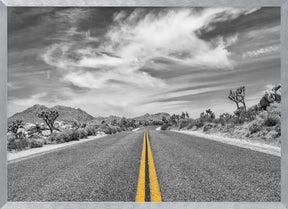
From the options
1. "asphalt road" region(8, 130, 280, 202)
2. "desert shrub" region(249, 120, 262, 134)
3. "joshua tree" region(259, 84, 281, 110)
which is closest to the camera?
"asphalt road" region(8, 130, 280, 202)

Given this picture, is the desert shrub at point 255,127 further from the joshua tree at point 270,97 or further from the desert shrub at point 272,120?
the joshua tree at point 270,97

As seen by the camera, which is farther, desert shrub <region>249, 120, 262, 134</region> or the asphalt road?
desert shrub <region>249, 120, 262, 134</region>

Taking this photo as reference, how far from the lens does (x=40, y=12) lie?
391 cm

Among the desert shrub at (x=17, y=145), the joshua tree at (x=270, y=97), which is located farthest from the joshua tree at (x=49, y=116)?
the joshua tree at (x=270, y=97)

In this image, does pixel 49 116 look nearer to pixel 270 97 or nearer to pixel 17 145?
pixel 17 145

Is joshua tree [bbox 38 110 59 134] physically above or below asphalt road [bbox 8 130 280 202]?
above

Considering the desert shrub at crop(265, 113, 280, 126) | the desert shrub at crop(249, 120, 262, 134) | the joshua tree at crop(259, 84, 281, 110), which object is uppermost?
the joshua tree at crop(259, 84, 281, 110)

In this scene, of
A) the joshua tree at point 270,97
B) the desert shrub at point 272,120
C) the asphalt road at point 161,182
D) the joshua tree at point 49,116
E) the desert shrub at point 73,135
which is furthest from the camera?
the joshua tree at point 49,116

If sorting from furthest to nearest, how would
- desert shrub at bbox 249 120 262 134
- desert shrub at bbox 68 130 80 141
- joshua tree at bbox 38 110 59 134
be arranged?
joshua tree at bbox 38 110 59 134 → desert shrub at bbox 68 130 80 141 → desert shrub at bbox 249 120 262 134

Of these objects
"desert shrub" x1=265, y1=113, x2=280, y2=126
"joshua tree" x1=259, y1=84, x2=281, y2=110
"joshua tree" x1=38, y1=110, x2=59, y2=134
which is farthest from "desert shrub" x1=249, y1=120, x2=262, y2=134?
"joshua tree" x1=38, y1=110, x2=59, y2=134

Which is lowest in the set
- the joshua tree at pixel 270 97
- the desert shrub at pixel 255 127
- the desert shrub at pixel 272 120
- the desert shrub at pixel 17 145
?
the desert shrub at pixel 255 127

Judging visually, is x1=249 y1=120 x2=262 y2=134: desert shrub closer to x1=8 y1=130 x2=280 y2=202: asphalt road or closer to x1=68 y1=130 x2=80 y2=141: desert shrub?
x1=8 y1=130 x2=280 y2=202: asphalt road

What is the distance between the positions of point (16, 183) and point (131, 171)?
2.11m

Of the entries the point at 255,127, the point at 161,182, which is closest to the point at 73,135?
the point at 255,127
